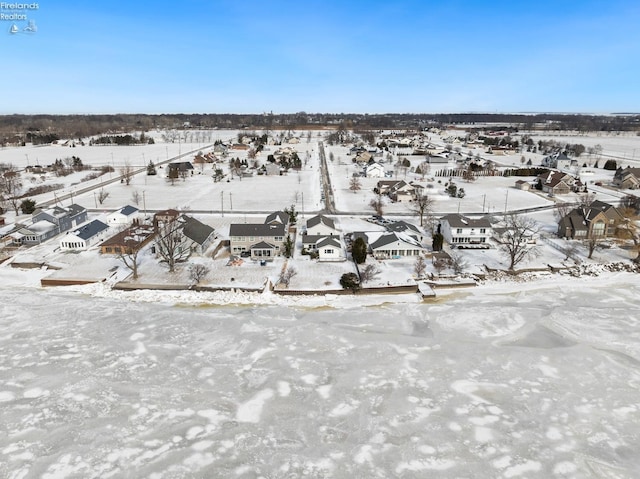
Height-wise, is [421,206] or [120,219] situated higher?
[421,206]

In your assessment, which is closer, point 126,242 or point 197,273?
point 197,273

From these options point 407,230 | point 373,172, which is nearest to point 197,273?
point 407,230

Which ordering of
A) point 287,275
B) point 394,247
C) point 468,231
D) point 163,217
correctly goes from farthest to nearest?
point 163,217
point 468,231
point 394,247
point 287,275

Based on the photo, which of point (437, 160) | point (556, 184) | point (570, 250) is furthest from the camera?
point (437, 160)

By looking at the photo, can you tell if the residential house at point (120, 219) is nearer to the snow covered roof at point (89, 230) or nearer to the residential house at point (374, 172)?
the snow covered roof at point (89, 230)

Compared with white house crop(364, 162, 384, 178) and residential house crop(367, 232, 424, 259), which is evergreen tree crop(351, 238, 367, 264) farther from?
white house crop(364, 162, 384, 178)

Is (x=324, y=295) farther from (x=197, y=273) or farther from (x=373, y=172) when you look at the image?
(x=373, y=172)

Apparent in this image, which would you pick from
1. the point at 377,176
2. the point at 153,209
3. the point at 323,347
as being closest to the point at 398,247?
the point at 323,347
